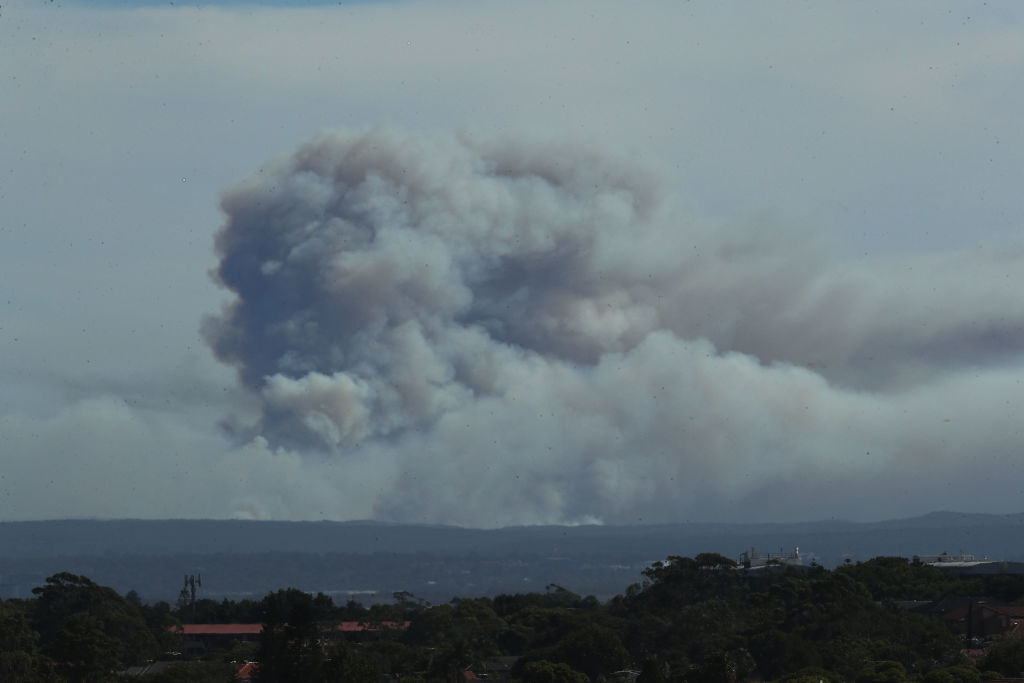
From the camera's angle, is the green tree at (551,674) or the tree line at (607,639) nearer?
the tree line at (607,639)

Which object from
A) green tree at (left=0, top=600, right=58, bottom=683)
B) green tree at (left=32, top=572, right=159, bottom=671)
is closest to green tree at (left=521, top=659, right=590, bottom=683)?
green tree at (left=32, top=572, right=159, bottom=671)

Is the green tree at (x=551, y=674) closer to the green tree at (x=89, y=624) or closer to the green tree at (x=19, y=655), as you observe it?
the green tree at (x=89, y=624)

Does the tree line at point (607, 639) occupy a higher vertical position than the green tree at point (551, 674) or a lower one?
higher

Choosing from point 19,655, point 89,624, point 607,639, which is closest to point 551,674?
point 607,639

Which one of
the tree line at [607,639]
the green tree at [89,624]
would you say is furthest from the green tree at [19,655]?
the green tree at [89,624]

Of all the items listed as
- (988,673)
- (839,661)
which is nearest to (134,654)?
(839,661)

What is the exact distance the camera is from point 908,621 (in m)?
112

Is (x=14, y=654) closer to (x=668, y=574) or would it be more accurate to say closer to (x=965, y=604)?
(x=668, y=574)

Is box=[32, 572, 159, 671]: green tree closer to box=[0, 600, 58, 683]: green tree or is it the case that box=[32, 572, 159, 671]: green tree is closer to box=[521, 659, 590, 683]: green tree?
box=[0, 600, 58, 683]: green tree

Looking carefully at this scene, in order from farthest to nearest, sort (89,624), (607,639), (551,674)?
(607,639)
(89,624)
(551,674)

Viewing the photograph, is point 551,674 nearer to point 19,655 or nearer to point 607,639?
point 607,639

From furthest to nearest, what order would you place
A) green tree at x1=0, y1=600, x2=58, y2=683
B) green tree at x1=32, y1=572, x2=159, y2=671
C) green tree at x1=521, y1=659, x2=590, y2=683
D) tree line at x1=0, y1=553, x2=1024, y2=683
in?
green tree at x1=32, y1=572, x2=159, y2=671, green tree at x1=521, y1=659, x2=590, y2=683, green tree at x1=0, y1=600, x2=58, y2=683, tree line at x1=0, y1=553, x2=1024, y2=683

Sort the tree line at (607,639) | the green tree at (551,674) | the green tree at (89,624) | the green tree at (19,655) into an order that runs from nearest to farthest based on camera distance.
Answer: the tree line at (607,639) → the green tree at (19,655) → the green tree at (551,674) → the green tree at (89,624)

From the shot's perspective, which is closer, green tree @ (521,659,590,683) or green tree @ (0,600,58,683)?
green tree @ (0,600,58,683)
